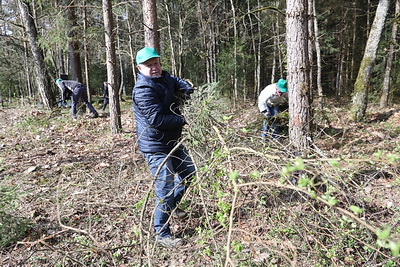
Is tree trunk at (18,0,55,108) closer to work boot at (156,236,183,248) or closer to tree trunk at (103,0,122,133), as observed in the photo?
tree trunk at (103,0,122,133)

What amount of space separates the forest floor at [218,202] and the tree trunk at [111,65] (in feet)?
2.13

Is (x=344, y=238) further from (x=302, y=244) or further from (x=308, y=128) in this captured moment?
(x=308, y=128)

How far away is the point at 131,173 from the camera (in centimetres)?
481

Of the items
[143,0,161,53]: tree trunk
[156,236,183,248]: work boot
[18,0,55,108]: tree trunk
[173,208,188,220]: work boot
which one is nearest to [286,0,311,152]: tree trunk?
[173,208,188,220]: work boot

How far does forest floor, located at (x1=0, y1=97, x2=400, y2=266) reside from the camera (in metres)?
1.75

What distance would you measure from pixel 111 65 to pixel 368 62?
7.51 meters

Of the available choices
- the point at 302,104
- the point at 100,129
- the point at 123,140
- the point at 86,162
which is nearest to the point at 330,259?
the point at 302,104

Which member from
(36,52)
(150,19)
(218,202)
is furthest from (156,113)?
(36,52)

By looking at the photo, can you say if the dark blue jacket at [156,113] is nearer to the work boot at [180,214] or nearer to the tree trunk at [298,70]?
the work boot at [180,214]

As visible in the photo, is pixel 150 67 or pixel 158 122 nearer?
pixel 158 122

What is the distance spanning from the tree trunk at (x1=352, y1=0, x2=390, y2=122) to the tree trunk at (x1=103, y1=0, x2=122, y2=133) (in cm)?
722

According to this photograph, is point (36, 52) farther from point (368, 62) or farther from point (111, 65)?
point (368, 62)

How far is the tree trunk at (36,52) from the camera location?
31.1ft

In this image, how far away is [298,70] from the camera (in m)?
3.46
